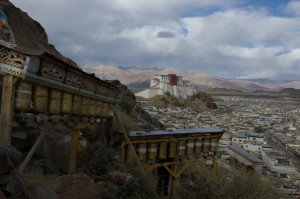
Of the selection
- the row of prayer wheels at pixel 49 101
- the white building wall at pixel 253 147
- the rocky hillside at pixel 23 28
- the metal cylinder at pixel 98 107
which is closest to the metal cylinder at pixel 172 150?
the metal cylinder at pixel 98 107

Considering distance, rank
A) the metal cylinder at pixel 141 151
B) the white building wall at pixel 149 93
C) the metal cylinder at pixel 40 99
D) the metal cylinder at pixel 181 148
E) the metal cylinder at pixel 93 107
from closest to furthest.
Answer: the metal cylinder at pixel 40 99 < the metal cylinder at pixel 93 107 < the metal cylinder at pixel 141 151 < the metal cylinder at pixel 181 148 < the white building wall at pixel 149 93

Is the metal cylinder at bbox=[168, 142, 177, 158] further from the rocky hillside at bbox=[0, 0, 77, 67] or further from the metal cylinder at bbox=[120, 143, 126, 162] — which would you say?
the rocky hillside at bbox=[0, 0, 77, 67]

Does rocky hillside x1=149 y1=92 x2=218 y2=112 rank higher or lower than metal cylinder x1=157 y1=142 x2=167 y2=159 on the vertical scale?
higher

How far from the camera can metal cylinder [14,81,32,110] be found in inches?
266

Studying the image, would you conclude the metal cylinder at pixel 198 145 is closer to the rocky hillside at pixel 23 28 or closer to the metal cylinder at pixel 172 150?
the metal cylinder at pixel 172 150

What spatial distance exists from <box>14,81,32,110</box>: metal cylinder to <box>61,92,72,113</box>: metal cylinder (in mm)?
1114

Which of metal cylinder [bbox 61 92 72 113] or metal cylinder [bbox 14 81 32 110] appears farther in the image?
metal cylinder [bbox 61 92 72 113]

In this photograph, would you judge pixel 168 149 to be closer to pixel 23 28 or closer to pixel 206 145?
pixel 206 145

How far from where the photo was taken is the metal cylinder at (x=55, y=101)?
7.61m

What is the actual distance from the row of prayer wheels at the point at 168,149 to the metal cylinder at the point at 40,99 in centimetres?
452

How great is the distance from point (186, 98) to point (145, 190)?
110454mm

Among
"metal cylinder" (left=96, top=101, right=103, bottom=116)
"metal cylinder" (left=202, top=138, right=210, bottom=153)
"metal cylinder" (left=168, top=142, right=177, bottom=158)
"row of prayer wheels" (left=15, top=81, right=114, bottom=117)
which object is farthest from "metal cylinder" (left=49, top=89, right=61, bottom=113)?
"metal cylinder" (left=202, top=138, right=210, bottom=153)

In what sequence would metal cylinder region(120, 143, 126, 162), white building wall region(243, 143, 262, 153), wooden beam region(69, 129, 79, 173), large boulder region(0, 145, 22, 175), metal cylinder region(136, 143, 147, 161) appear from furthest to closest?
1. white building wall region(243, 143, 262, 153)
2. metal cylinder region(136, 143, 147, 161)
3. metal cylinder region(120, 143, 126, 162)
4. wooden beam region(69, 129, 79, 173)
5. large boulder region(0, 145, 22, 175)

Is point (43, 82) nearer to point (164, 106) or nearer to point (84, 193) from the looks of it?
point (84, 193)
